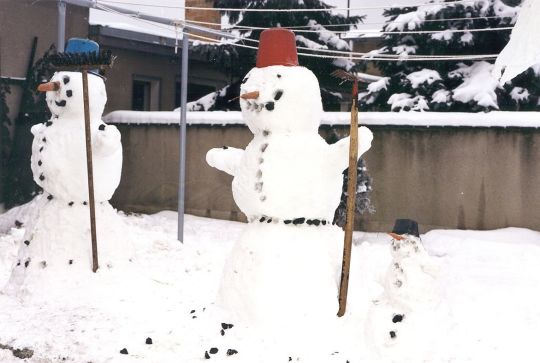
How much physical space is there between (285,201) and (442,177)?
5.73 m

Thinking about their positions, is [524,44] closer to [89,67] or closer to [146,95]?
[89,67]

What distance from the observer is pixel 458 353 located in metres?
4.28

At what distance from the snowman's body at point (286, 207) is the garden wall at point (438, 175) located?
4890mm

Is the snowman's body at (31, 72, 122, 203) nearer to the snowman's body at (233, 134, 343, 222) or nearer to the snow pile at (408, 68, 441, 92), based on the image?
the snowman's body at (233, 134, 343, 222)

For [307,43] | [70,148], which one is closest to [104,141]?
[70,148]

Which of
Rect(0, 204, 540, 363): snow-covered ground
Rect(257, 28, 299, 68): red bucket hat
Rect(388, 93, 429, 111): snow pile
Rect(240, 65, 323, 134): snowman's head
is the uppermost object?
Rect(388, 93, 429, 111): snow pile

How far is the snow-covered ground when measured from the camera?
407 cm

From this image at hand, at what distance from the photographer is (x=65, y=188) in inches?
233

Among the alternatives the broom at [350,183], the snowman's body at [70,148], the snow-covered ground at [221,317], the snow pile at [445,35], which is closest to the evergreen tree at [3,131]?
the snow-covered ground at [221,317]

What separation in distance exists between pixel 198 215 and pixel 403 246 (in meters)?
7.80

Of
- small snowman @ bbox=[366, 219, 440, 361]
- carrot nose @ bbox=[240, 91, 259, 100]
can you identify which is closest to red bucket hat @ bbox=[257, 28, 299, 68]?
carrot nose @ bbox=[240, 91, 259, 100]

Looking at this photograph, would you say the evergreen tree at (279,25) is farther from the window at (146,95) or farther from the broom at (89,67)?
the broom at (89,67)

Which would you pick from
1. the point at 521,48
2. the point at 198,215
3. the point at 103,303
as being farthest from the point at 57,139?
the point at 198,215

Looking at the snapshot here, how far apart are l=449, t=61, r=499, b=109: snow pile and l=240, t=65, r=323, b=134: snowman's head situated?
24.7 feet
